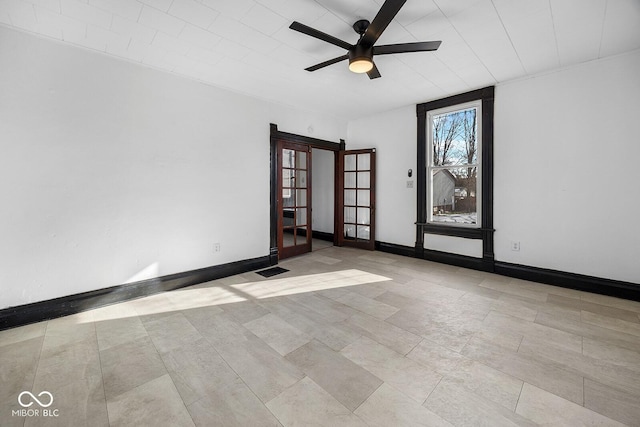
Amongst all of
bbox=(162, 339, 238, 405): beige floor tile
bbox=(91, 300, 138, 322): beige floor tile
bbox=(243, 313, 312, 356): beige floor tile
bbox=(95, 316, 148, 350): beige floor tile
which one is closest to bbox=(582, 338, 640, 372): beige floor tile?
bbox=(243, 313, 312, 356): beige floor tile

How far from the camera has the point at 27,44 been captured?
2.58 meters

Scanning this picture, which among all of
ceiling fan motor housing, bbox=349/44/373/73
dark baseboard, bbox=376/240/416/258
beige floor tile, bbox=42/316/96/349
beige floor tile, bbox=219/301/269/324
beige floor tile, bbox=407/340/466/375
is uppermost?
ceiling fan motor housing, bbox=349/44/373/73

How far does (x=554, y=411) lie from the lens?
155cm

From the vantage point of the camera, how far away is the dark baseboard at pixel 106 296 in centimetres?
258

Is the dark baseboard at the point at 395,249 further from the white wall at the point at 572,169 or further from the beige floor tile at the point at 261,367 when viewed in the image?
the beige floor tile at the point at 261,367

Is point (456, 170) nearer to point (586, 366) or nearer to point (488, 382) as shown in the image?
A: point (586, 366)

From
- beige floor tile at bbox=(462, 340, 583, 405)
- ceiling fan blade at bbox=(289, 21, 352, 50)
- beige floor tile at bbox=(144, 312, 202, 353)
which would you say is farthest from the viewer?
beige floor tile at bbox=(144, 312, 202, 353)

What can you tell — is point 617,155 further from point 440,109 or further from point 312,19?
point 312,19

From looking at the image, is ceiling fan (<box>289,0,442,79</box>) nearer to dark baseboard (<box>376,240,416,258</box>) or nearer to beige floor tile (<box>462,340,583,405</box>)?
beige floor tile (<box>462,340,583,405</box>)

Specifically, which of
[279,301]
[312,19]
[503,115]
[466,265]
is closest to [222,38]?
[312,19]

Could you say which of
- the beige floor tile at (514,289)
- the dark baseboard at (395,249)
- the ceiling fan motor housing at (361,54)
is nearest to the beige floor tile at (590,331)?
the beige floor tile at (514,289)

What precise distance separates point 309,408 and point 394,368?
2.32 feet
